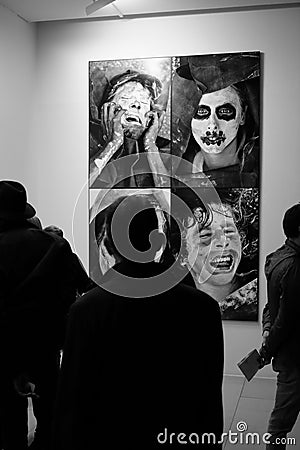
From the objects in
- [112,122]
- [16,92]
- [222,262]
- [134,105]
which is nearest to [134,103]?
[134,105]

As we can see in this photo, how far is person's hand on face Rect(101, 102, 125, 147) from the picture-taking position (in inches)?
212

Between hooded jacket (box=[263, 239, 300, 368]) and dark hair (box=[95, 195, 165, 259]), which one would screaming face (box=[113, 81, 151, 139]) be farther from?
dark hair (box=[95, 195, 165, 259])

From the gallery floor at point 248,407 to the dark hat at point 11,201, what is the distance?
1524mm

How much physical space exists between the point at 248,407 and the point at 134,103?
2.66m

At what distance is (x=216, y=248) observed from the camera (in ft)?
17.1

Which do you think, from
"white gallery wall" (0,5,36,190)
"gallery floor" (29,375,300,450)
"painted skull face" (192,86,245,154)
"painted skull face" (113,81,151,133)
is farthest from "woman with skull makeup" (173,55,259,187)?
"gallery floor" (29,375,300,450)

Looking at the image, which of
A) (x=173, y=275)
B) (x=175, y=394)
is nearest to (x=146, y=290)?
(x=173, y=275)

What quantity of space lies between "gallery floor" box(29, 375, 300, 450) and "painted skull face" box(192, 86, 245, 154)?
6.28 ft

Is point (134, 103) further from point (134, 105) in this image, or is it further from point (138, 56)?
point (138, 56)

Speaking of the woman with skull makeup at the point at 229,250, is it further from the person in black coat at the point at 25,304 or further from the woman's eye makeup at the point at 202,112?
the person in black coat at the point at 25,304

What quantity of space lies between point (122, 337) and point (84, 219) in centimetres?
390

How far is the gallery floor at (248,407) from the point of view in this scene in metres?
3.87

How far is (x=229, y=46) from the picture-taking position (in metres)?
5.16

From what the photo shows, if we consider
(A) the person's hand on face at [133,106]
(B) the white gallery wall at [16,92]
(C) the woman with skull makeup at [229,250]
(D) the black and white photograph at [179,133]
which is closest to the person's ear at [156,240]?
(D) the black and white photograph at [179,133]
